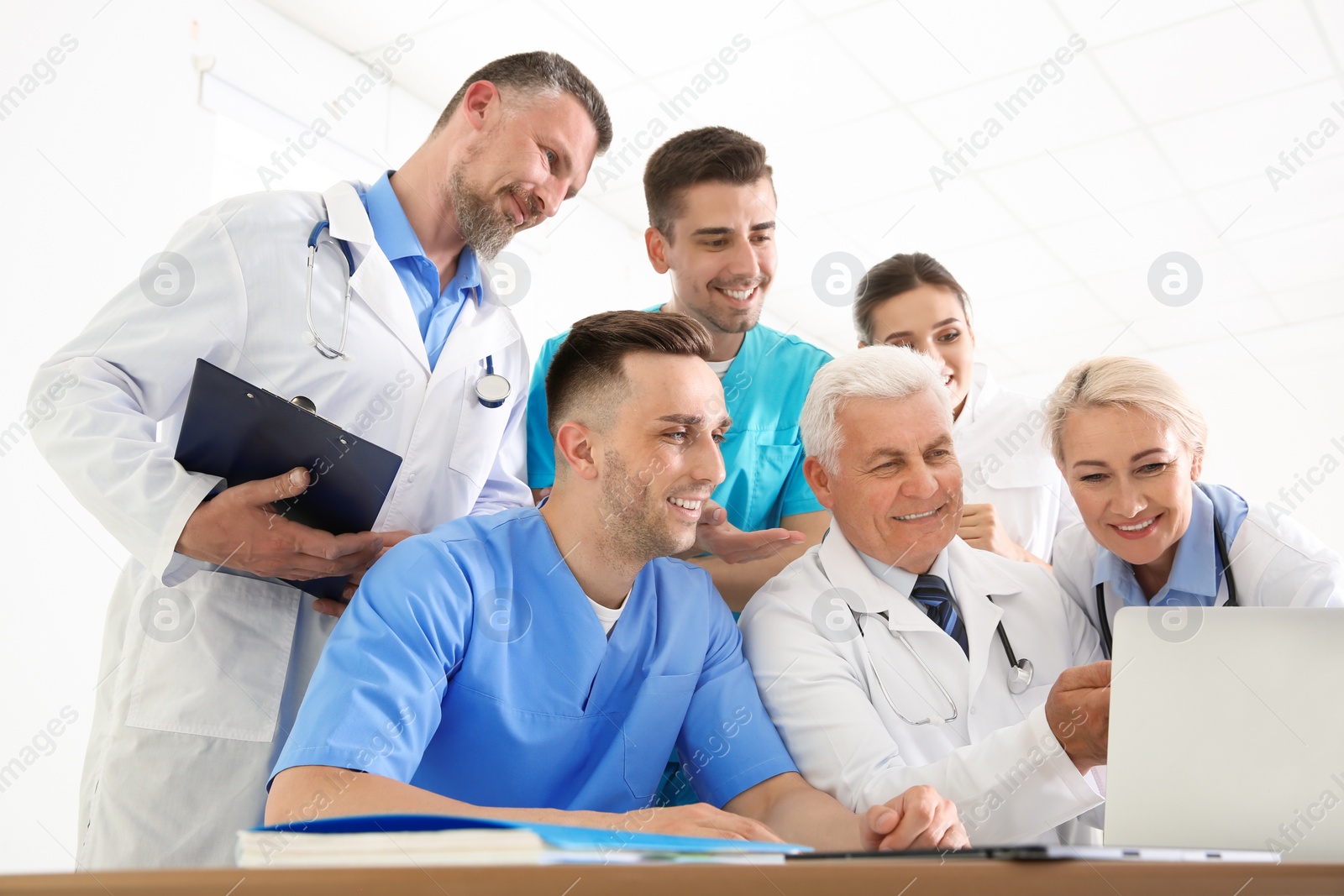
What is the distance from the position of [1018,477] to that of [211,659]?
5.93 feet

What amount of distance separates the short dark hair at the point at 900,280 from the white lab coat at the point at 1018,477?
0.97 ft

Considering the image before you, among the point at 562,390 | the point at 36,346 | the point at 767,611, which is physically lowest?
the point at 767,611

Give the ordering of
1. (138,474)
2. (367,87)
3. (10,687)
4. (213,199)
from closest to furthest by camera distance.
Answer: (138,474) → (10,687) → (213,199) → (367,87)

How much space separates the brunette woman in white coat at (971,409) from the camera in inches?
96.3

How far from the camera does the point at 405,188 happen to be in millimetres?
2025

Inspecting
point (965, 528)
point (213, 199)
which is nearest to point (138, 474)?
point (965, 528)

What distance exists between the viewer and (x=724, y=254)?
229 centimetres

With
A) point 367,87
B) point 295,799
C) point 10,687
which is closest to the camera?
point 295,799

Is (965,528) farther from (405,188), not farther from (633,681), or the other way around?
(405,188)

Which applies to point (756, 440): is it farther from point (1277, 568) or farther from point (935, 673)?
point (1277, 568)

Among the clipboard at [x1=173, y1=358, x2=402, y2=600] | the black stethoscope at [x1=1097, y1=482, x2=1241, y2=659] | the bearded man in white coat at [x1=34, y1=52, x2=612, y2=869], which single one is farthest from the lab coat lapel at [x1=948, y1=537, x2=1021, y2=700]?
the clipboard at [x1=173, y1=358, x2=402, y2=600]

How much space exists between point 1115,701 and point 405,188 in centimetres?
163

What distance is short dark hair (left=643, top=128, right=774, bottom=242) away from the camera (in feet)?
7.67

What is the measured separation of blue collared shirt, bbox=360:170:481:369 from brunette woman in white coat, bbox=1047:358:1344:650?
118 centimetres
